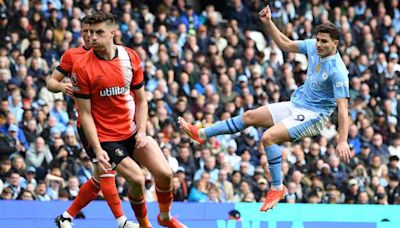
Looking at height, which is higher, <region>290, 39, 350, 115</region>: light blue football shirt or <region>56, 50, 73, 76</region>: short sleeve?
<region>56, 50, 73, 76</region>: short sleeve

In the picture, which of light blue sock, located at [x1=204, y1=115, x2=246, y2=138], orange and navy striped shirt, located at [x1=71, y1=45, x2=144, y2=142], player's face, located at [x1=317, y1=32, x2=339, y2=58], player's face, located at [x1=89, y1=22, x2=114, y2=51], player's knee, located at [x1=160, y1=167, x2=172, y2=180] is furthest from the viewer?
light blue sock, located at [x1=204, y1=115, x2=246, y2=138]

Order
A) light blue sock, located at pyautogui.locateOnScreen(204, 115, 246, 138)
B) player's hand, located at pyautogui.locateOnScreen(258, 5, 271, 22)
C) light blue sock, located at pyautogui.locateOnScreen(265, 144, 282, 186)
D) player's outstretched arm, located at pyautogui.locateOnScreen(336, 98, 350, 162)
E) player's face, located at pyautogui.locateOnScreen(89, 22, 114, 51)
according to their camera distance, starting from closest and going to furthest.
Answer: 1. player's face, located at pyautogui.locateOnScreen(89, 22, 114, 51)
2. player's outstretched arm, located at pyautogui.locateOnScreen(336, 98, 350, 162)
3. player's hand, located at pyautogui.locateOnScreen(258, 5, 271, 22)
4. light blue sock, located at pyautogui.locateOnScreen(265, 144, 282, 186)
5. light blue sock, located at pyautogui.locateOnScreen(204, 115, 246, 138)

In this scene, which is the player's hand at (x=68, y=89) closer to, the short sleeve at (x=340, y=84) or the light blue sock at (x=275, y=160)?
the light blue sock at (x=275, y=160)

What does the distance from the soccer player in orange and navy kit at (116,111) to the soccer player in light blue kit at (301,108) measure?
3.47 ft

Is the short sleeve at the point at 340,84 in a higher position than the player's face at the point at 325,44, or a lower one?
lower

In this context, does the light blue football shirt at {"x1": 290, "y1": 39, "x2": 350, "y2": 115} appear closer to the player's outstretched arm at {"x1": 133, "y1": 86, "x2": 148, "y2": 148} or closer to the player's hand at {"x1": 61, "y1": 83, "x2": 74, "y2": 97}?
the player's outstretched arm at {"x1": 133, "y1": 86, "x2": 148, "y2": 148}

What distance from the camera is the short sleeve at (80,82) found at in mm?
12758

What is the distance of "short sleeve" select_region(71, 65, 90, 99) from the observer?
12758 millimetres

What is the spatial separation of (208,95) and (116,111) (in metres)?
9.20

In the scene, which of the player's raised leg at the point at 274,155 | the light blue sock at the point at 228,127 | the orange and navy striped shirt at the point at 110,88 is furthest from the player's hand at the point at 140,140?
the player's raised leg at the point at 274,155

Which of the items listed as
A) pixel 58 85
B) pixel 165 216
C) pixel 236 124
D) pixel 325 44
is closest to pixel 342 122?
pixel 325 44

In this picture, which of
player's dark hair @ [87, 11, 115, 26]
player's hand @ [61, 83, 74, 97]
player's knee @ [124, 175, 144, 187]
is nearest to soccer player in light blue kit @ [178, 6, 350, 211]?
player's knee @ [124, 175, 144, 187]

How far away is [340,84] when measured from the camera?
1359cm

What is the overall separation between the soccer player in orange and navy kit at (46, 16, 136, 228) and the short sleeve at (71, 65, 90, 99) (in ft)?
0.39
